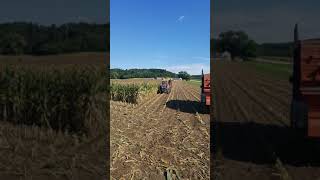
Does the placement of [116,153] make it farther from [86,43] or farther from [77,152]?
[86,43]

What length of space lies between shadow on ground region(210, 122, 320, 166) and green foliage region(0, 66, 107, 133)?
3.21 metres

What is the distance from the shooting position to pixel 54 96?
36.4ft

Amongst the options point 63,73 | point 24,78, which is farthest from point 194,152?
point 24,78

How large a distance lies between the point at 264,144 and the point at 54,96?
5.43 metres

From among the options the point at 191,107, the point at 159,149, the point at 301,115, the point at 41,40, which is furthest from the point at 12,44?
the point at 301,115

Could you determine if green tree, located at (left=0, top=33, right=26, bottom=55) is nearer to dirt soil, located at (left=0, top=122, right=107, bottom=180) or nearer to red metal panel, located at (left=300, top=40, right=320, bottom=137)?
dirt soil, located at (left=0, top=122, right=107, bottom=180)

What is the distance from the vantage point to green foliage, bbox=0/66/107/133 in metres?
10.7

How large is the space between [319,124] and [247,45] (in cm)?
1237

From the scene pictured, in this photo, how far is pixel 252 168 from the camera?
743 centimetres

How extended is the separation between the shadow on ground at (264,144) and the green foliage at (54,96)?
3.21 meters

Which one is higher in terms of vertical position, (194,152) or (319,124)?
(319,124)

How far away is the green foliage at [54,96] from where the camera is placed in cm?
1067

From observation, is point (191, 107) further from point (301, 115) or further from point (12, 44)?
point (301, 115)

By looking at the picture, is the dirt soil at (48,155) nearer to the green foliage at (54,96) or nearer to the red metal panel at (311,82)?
the green foliage at (54,96)
